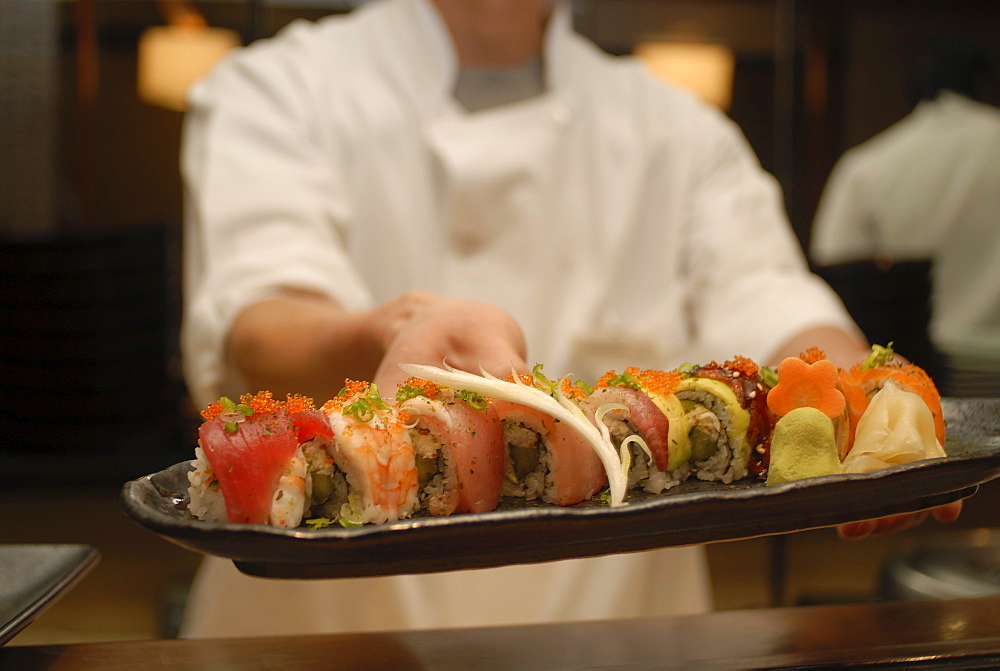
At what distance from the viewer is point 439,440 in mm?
1090

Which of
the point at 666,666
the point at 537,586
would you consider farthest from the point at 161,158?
the point at 666,666

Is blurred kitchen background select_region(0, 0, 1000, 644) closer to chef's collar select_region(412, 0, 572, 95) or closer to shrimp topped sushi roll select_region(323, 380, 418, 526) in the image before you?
chef's collar select_region(412, 0, 572, 95)

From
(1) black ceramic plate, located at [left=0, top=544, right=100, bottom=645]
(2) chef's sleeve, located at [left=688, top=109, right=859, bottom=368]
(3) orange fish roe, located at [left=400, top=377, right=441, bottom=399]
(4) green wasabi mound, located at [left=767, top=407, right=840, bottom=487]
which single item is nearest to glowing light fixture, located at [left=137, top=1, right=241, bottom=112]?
(2) chef's sleeve, located at [left=688, top=109, right=859, bottom=368]

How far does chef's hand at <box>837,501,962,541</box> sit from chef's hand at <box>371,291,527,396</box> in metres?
0.50

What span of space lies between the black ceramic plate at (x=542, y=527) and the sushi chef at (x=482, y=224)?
81 centimetres

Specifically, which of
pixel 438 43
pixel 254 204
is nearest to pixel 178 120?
pixel 438 43

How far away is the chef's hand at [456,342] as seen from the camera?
1.16 metres

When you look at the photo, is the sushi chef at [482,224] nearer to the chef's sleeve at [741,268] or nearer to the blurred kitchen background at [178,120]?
the chef's sleeve at [741,268]

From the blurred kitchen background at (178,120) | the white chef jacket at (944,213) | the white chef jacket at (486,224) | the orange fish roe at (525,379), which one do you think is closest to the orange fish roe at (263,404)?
the orange fish roe at (525,379)

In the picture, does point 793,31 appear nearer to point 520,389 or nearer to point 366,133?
point 366,133

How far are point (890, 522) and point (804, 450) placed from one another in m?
0.30

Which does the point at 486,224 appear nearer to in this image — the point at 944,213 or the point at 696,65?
the point at 696,65

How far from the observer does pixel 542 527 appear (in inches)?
35.3

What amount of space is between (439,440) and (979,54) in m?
4.45
